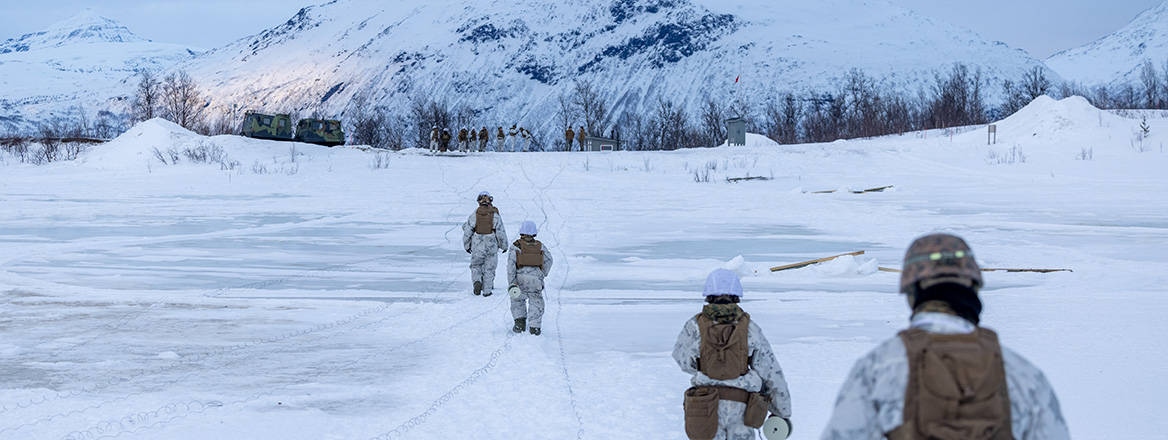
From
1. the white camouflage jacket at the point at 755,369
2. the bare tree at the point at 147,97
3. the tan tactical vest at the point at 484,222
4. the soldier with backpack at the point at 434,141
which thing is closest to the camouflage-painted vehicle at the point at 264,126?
the soldier with backpack at the point at 434,141

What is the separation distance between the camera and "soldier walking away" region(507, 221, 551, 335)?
1012 centimetres

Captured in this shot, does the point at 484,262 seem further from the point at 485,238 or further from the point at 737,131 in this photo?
the point at 737,131

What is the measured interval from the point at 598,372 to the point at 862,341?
8.80 feet

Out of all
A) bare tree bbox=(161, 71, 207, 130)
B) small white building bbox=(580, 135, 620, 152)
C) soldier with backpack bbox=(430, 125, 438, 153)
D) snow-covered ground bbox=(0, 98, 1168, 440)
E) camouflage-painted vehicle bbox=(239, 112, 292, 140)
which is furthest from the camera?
bare tree bbox=(161, 71, 207, 130)

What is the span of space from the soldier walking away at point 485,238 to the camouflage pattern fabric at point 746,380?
8067 millimetres

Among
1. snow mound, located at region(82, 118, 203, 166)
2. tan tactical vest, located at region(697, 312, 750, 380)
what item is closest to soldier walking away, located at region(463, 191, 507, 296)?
tan tactical vest, located at region(697, 312, 750, 380)

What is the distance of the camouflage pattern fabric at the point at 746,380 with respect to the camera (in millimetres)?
4777

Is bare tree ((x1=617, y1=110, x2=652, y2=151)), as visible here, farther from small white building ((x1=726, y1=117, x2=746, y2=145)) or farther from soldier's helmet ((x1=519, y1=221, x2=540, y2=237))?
soldier's helmet ((x1=519, y1=221, x2=540, y2=237))

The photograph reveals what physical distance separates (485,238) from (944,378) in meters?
10.5

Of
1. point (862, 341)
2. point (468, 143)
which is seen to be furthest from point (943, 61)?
point (862, 341)

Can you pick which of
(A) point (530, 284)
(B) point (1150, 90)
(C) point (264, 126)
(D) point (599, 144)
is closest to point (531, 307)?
(A) point (530, 284)

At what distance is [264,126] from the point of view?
5150 cm

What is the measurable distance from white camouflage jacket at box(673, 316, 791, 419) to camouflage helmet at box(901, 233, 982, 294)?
6.65ft

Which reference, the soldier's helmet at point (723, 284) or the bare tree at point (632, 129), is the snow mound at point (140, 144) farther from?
the bare tree at point (632, 129)
